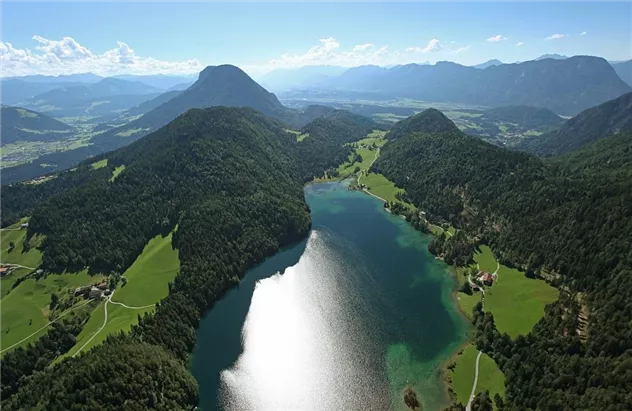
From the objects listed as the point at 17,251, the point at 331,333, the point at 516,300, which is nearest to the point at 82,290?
the point at 17,251

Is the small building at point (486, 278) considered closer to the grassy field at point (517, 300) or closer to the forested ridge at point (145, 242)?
the grassy field at point (517, 300)

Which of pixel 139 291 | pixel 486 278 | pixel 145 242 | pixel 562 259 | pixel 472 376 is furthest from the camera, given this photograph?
pixel 145 242

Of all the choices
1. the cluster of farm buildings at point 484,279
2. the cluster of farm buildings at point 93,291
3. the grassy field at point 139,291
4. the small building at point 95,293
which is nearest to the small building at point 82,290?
the cluster of farm buildings at point 93,291

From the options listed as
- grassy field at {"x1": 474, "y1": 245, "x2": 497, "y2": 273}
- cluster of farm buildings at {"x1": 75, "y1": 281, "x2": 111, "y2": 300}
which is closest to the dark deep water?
grassy field at {"x1": 474, "y1": 245, "x2": 497, "y2": 273}

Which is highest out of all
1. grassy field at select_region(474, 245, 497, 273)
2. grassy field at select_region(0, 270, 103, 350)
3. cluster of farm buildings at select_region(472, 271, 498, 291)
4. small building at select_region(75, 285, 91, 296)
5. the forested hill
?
the forested hill

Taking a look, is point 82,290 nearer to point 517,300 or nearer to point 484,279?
point 484,279

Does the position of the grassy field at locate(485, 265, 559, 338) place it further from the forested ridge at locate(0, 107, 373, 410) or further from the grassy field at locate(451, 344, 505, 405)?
the forested ridge at locate(0, 107, 373, 410)
